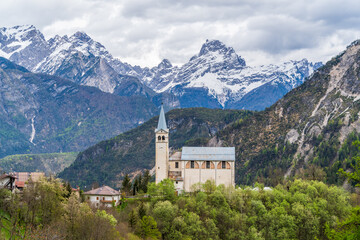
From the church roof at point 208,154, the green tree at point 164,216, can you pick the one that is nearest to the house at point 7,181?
the green tree at point 164,216

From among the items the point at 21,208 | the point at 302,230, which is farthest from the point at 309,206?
the point at 21,208

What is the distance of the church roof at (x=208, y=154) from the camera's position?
137875 mm

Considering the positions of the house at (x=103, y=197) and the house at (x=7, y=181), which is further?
the house at (x=103, y=197)

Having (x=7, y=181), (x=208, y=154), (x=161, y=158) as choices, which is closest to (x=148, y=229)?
(x=7, y=181)

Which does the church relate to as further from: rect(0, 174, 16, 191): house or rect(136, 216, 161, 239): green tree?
rect(0, 174, 16, 191): house

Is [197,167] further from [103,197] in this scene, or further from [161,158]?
[103,197]

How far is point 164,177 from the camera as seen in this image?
137 m

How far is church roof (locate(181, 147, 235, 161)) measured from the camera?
137875 millimetres

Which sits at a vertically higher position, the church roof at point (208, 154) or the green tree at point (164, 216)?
the church roof at point (208, 154)

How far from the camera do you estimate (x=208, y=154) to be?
139 metres

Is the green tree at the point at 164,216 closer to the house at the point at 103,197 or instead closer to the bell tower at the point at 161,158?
the house at the point at 103,197

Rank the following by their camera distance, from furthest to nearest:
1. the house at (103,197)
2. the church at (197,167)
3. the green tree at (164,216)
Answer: the church at (197,167) < the house at (103,197) < the green tree at (164,216)

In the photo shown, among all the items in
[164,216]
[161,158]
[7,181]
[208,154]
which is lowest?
[164,216]

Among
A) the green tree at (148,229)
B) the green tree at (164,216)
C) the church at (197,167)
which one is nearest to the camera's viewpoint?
the green tree at (148,229)
